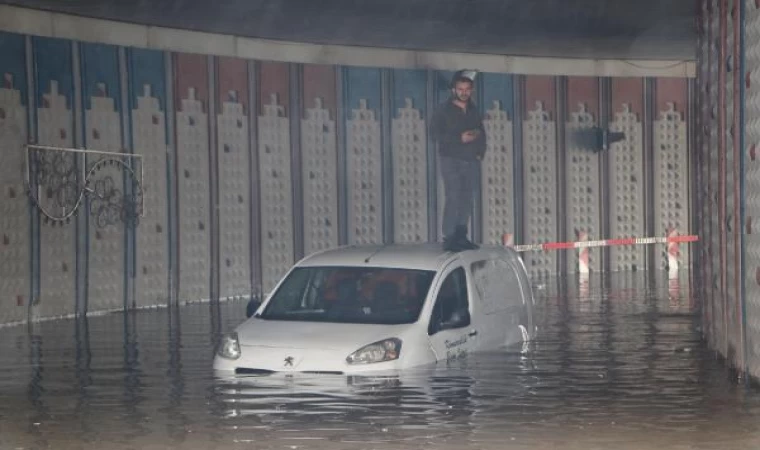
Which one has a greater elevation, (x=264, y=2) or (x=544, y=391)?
(x=264, y=2)

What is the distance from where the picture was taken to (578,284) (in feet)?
110

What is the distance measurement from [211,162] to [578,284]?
8.18 meters

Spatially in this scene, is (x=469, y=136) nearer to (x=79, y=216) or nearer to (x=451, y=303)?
(x=79, y=216)

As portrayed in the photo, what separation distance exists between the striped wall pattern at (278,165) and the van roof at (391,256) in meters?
8.25

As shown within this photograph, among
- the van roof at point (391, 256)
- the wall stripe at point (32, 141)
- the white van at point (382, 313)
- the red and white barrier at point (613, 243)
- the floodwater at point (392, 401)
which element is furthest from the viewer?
the red and white barrier at point (613, 243)

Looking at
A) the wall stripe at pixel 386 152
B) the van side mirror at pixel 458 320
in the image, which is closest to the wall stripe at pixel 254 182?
the wall stripe at pixel 386 152

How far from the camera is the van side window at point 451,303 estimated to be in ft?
52.8

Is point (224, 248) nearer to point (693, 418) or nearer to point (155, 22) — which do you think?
point (155, 22)

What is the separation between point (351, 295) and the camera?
16.5m

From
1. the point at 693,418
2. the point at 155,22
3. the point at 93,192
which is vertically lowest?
the point at 693,418

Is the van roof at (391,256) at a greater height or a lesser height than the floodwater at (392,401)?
greater

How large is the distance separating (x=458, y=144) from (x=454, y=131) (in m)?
0.27

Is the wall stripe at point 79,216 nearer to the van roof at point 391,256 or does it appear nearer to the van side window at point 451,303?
the van roof at point 391,256

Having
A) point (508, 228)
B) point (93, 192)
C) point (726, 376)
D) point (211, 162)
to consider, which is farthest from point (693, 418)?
point (508, 228)
